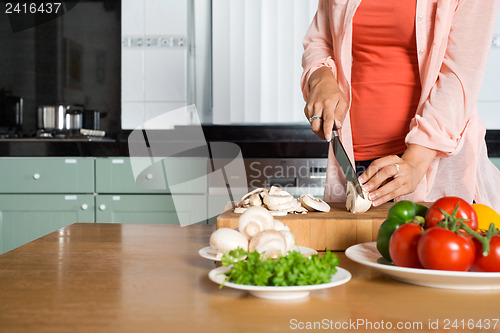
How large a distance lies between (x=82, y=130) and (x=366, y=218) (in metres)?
2.33

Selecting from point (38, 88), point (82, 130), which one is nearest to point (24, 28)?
point (38, 88)

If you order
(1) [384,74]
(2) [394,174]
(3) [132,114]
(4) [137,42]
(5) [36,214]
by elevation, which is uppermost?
(4) [137,42]

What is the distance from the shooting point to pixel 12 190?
8.94 ft

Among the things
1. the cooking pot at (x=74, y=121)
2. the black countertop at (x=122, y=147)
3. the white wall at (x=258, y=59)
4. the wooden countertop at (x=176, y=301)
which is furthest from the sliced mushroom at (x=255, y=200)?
the cooking pot at (x=74, y=121)

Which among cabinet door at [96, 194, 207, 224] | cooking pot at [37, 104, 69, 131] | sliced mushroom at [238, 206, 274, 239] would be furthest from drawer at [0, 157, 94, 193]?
sliced mushroom at [238, 206, 274, 239]

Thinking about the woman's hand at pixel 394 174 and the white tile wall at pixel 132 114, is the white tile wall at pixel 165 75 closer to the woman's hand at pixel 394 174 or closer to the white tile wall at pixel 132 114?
the white tile wall at pixel 132 114

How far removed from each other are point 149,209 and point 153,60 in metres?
0.94

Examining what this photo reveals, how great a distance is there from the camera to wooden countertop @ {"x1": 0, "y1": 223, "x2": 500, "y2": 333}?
591 mm

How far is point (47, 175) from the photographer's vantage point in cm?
271

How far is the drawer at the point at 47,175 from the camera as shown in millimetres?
2699

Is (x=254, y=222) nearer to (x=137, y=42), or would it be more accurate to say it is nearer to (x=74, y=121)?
(x=137, y=42)

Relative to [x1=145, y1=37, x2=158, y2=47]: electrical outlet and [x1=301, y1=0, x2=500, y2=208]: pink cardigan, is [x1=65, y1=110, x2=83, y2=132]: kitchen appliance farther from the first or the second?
[x1=301, y1=0, x2=500, y2=208]: pink cardigan

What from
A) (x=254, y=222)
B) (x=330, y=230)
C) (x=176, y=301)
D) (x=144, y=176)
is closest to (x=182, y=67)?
(x=144, y=176)

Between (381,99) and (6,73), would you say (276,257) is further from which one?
(6,73)
